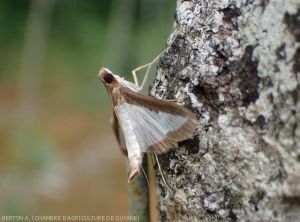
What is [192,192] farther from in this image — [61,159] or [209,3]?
[61,159]

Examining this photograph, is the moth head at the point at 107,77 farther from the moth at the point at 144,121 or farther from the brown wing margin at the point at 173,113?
the brown wing margin at the point at 173,113

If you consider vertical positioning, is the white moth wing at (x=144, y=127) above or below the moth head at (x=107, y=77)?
below

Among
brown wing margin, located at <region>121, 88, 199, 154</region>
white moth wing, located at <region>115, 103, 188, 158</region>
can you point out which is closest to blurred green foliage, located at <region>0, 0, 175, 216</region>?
white moth wing, located at <region>115, 103, 188, 158</region>

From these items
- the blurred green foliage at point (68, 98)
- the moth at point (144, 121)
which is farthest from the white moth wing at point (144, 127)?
the blurred green foliage at point (68, 98)

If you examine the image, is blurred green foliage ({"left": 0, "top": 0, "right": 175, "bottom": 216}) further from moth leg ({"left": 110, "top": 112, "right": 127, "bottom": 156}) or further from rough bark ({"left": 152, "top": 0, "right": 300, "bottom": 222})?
rough bark ({"left": 152, "top": 0, "right": 300, "bottom": 222})

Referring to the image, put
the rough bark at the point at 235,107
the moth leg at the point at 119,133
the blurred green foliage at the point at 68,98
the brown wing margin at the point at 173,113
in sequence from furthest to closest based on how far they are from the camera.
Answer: the blurred green foliage at the point at 68,98 < the moth leg at the point at 119,133 < the brown wing margin at the point at 173,113 < the rough bark at the point at 235,107
